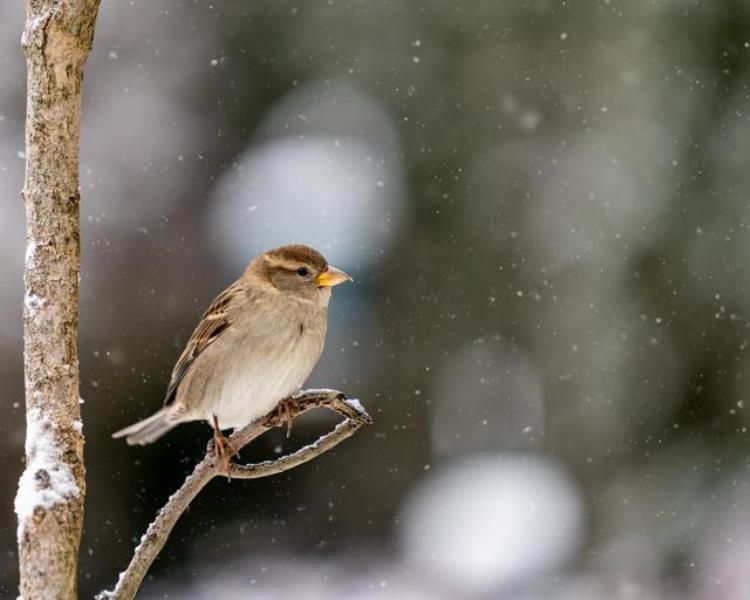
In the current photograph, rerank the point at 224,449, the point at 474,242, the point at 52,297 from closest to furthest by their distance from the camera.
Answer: the point at 52,297 → the point at 224,449 → the point at 474,242

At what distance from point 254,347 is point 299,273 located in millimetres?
200

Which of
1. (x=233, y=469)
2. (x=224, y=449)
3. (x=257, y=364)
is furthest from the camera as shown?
(x=257, y=364)

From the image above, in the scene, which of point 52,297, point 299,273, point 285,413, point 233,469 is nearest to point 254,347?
point 299,273

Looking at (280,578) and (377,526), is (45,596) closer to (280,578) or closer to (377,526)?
(280,578)

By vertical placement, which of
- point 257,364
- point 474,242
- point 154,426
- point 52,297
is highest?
point 474,242

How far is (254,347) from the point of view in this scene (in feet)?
7.41

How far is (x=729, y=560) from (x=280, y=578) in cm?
190

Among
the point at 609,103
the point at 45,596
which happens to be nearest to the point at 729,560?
the point at 609,103

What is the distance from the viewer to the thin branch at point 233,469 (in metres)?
1.37

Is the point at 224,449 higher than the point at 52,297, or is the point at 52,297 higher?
the point at 52,297

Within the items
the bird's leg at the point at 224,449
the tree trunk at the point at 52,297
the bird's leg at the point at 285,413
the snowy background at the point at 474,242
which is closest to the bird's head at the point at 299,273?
the bird's leg at the point at 285,413

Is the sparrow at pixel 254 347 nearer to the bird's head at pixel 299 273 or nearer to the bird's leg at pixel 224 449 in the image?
the bird's head at pixel 299 273

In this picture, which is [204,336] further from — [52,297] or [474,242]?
[474,242]

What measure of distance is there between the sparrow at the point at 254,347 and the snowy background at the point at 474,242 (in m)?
2.40
